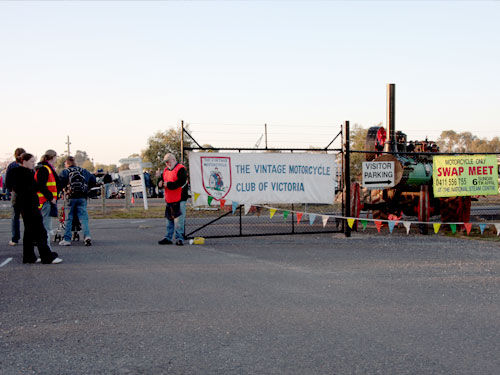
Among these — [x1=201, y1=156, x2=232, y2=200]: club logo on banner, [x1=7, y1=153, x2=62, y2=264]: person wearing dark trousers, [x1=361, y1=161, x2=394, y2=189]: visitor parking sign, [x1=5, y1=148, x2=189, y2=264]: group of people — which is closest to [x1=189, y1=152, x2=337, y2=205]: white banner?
[x1=201, y1=156, x2=232, y2=200]: club logo on banner

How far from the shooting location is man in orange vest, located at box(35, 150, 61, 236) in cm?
869

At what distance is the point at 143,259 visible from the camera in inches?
329

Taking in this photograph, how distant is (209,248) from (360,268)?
136 inches

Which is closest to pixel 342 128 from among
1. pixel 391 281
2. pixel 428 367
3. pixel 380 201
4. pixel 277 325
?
pixel 380 201

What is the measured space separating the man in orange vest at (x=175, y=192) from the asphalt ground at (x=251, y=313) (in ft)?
3.90

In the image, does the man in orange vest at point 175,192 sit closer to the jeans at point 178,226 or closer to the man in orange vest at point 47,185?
the jeans at point 178,226

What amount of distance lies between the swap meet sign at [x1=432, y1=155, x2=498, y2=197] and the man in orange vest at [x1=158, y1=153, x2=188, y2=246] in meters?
6.35

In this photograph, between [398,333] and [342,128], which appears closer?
[398,333]

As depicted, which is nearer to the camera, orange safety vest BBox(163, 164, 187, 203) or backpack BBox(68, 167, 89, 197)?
backpack BBox(68, 167, 89, 197)

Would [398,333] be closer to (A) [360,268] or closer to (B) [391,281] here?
(B) [391,281]

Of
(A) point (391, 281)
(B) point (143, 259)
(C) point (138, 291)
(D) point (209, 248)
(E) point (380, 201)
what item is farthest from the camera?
(E) point (380, 201)

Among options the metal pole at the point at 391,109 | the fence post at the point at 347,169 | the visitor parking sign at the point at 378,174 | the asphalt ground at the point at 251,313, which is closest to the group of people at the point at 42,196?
the asphalt ground at the point at 251,313

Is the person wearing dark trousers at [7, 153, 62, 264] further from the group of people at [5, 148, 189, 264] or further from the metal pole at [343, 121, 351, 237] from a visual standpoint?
the metal pole at [343, 121, 351, 237]

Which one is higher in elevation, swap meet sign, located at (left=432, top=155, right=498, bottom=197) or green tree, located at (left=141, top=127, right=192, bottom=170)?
green tree, located at (left=141, top=127, right=192, bottom=170)
